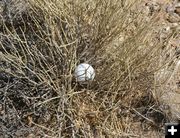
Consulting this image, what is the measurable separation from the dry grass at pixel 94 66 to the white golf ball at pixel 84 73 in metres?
0.04

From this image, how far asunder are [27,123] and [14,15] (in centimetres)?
82

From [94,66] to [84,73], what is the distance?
0.64 ft

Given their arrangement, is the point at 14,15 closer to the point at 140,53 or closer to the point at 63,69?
the point at 63,69

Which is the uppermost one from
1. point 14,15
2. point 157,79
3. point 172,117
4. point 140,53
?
point 14,15

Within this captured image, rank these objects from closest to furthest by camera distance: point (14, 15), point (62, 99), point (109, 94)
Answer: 1. point (62, 99)
2. point (109, 94)
3. point (14, 15)

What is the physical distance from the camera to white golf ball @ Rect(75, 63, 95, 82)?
2.48 meters

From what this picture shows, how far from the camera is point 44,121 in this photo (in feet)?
8.43

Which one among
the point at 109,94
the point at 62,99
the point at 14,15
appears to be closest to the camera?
the point at 62,99

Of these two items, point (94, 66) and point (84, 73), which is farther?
point (94, 66)

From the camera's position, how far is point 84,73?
97.3 inches

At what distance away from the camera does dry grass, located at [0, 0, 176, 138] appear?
250 cm

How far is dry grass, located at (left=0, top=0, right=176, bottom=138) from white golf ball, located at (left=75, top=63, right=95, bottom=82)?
39mm

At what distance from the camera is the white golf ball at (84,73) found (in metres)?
2.48

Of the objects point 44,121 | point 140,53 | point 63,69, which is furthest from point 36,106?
point 140,53
